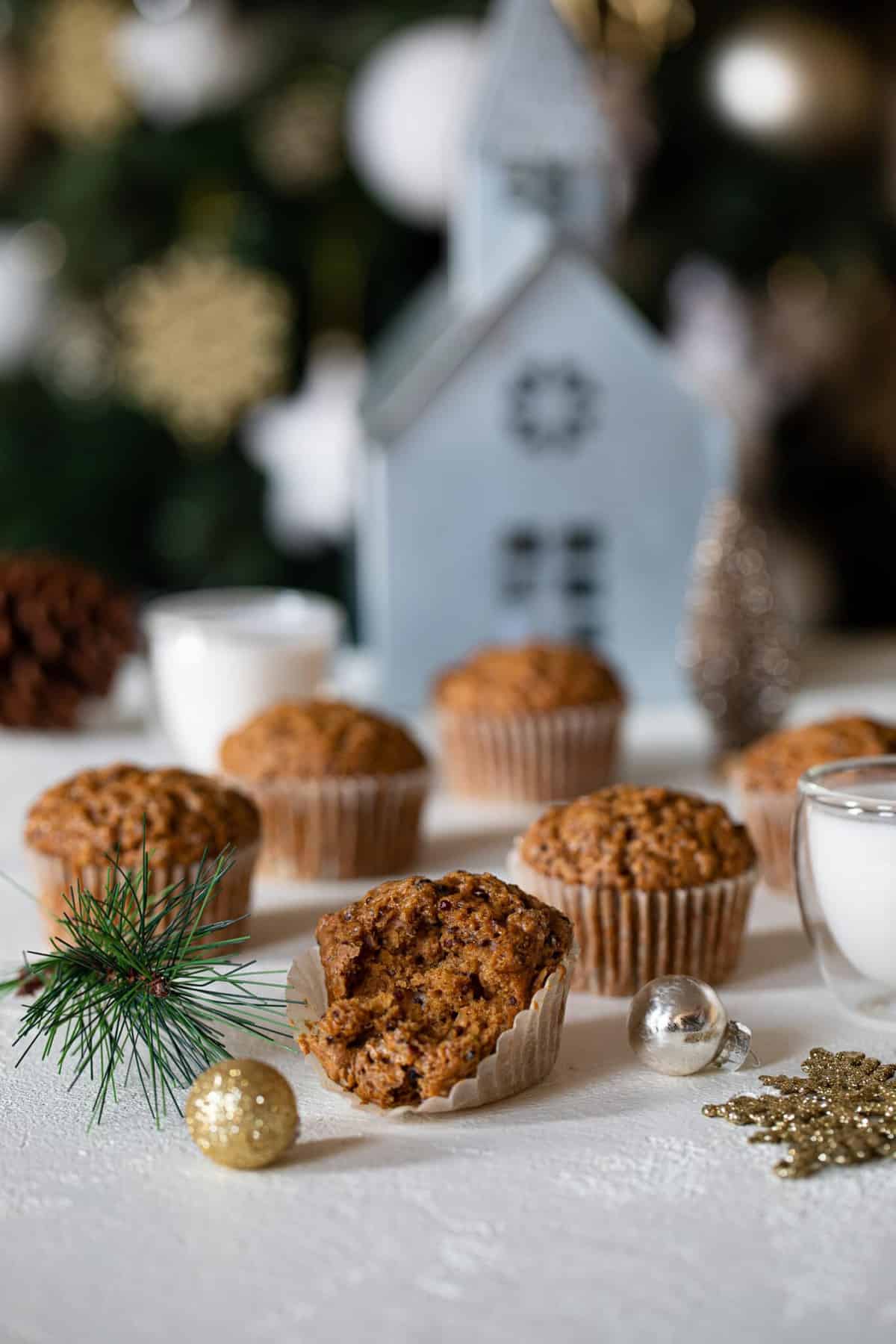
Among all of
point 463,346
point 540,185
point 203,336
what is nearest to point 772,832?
point 463,346

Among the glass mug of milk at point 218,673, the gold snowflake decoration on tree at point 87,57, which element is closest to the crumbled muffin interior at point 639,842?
the glass mug of milk at point 218,673

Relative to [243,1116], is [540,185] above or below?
above

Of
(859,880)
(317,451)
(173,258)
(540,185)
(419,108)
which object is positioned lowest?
(859,880)

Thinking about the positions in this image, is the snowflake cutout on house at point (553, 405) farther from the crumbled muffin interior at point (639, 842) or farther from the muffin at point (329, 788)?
the crumbled muffin interior at point (639, 842)

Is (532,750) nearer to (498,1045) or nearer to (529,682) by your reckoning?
(529,682)

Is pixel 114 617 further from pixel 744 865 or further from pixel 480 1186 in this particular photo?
pixel 480 1186

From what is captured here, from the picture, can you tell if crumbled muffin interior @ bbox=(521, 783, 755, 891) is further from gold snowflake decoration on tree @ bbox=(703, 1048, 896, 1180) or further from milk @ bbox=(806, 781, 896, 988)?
gold snowflake decoration on tree @ bbox=(703, 1048, 896, 1180)

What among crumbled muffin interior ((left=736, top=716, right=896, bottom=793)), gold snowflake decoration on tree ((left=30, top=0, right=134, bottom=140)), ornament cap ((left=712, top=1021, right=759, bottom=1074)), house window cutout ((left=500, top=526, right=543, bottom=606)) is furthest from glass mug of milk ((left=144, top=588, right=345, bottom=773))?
gold snowflake decoration on tree ((left=30, top=0, right=134, bottom=140))
